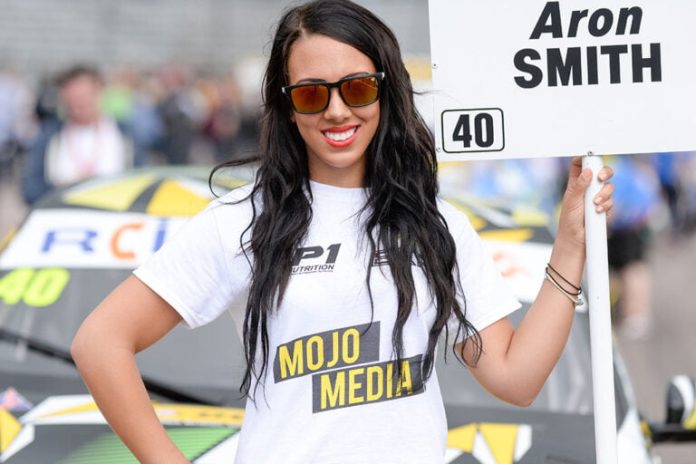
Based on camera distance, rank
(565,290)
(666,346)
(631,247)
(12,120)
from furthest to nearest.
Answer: (12,120) → (631,247) → (666,346) → (565,290)

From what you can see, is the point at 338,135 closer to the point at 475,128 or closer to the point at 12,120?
the point at 475,128

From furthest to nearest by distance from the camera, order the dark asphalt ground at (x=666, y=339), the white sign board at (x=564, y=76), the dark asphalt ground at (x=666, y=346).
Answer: the dark asphalt ground at (x=666, y=339) < the dark asphalt ground at (x=666, y=346) < the white sign board at (x=564, y=76)

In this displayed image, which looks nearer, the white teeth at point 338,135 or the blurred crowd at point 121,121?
the white teeth at point 338,135

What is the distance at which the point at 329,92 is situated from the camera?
255 centimetres

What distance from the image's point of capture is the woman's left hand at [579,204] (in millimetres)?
2812

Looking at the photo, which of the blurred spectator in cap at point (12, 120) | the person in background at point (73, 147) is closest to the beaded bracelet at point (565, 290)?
the person in background at point (73, 147)

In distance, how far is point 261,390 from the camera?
2.52 metres

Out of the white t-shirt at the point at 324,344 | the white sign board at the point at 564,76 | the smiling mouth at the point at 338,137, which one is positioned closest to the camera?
the white t-shirt at the point at 324,344

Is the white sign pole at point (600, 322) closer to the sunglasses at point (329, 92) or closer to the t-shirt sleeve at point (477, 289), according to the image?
the t-shirt sleeve at point (477, 289)

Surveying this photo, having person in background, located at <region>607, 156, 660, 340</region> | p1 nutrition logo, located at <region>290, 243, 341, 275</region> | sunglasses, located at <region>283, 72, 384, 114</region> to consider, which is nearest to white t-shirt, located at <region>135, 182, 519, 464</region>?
p1 nutrition logo, located at <region>290, 243, 341, 275</region>

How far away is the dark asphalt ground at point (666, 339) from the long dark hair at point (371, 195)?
2.40m

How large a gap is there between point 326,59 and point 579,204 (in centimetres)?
68

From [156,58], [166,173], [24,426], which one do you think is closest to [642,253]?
[166,173]

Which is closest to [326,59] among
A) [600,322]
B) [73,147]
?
[600,322]
